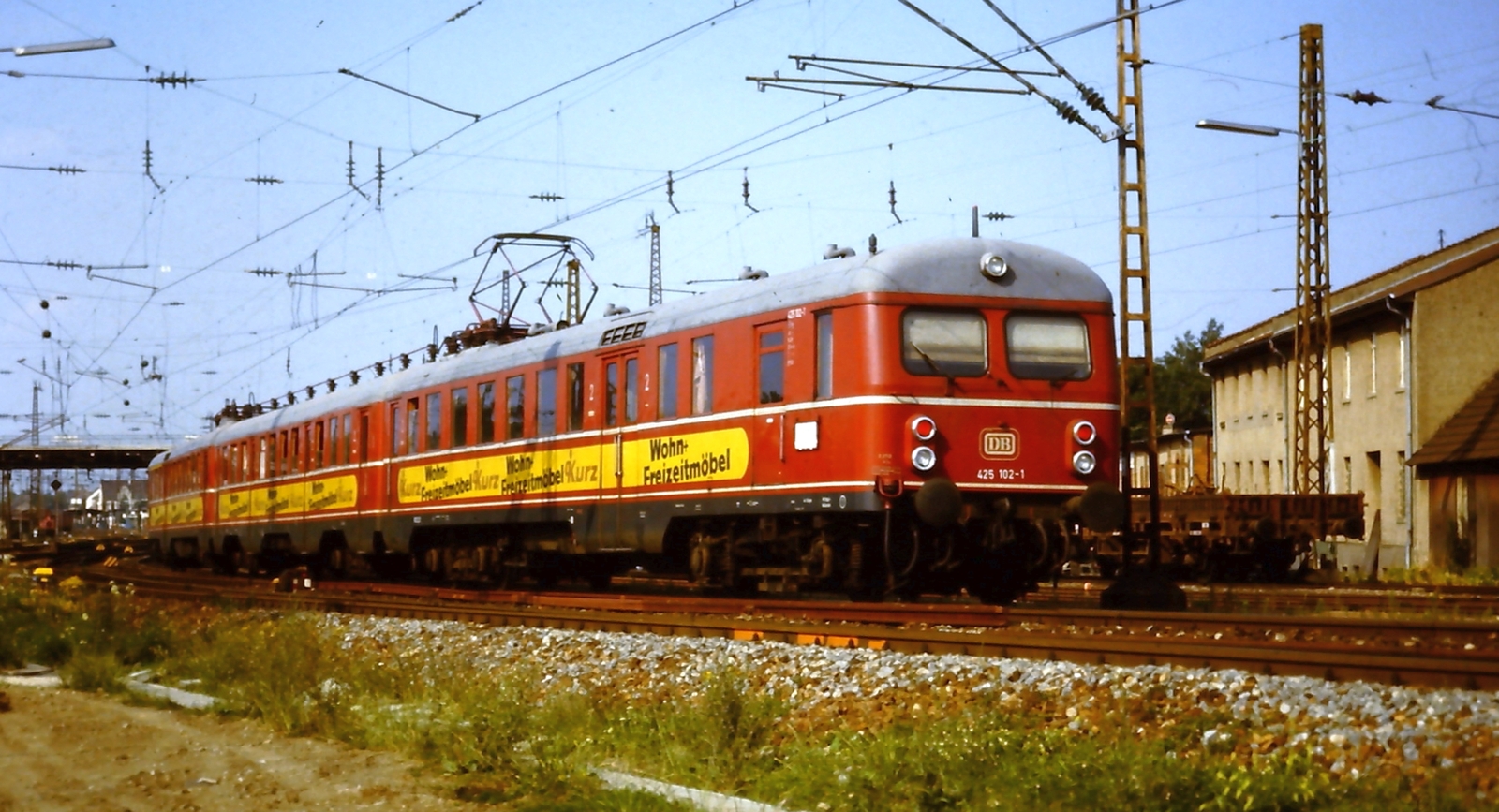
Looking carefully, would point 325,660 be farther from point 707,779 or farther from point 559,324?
point 559,324

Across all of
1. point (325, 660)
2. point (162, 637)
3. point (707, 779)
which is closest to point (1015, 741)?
point (707, 779)

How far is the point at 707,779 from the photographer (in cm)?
816

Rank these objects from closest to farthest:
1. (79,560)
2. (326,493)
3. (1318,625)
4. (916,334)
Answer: (1318,625), (916,334), (326,493), (79,560)

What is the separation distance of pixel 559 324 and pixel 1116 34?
800 cm

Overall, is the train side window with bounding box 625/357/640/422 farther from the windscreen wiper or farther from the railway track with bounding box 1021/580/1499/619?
the railway track with bounding box 1021/580/1499/619

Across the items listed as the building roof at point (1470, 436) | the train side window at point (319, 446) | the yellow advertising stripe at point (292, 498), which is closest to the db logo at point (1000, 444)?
the yellow advertising stripe at point (292, 498)

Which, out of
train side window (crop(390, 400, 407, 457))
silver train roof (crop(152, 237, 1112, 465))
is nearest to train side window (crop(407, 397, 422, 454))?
train side window (crop(390, 400, 407, 457))

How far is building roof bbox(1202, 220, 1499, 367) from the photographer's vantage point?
3359 cm

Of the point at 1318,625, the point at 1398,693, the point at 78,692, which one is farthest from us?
the point at 78,692

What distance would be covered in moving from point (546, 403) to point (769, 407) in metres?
5.40

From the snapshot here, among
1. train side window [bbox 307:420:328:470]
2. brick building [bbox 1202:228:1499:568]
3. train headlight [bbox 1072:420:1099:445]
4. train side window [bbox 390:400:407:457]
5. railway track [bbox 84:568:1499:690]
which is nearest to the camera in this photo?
railway track [bbox 84:568:1499:690]

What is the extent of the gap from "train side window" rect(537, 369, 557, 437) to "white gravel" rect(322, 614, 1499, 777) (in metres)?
5.56

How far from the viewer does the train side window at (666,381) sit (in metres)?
17.7

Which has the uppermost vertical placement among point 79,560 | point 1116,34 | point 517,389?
point 1116,34
